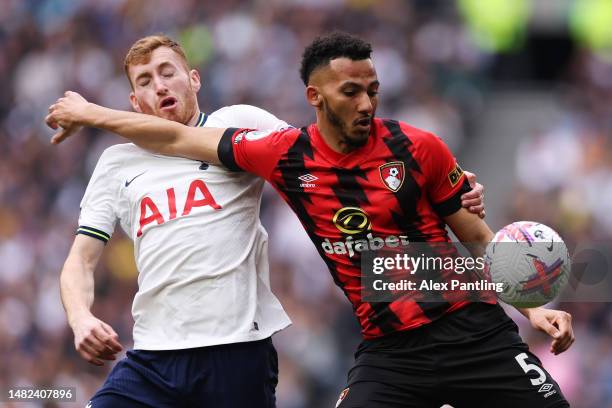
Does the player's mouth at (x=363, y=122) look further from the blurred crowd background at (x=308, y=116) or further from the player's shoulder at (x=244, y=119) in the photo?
the blurred crowd background at (x=308, y=116)

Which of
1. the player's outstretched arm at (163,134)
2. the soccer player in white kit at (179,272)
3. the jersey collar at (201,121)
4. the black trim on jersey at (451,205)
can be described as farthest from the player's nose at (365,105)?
the jersey collar at (201,121)

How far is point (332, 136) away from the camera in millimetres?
6316

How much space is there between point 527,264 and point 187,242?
1673 mm

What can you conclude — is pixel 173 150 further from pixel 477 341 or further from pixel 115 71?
pixel 115 71

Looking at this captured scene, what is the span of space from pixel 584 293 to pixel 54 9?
11.6m

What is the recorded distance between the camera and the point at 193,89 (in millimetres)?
6844

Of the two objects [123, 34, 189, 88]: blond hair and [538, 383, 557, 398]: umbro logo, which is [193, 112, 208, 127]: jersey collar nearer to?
[123, 34, 189, 88]: blond hair

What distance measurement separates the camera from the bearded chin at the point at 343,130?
6223 millimetres

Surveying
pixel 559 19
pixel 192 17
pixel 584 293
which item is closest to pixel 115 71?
pixel 192 17

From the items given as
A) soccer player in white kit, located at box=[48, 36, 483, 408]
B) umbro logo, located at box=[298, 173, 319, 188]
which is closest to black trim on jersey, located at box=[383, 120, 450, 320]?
soccer player in white kit, located at box=[48, 36, 483, 408]

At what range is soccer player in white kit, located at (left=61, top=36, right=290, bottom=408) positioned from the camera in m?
6.35

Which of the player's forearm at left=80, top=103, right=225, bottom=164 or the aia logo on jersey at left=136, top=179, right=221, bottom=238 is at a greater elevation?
the player's forearm at left=80, top=103, right=225, bottom=164

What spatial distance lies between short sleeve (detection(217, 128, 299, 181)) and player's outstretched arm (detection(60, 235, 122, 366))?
84 cm

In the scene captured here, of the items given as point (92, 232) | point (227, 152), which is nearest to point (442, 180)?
point (227, 152)
